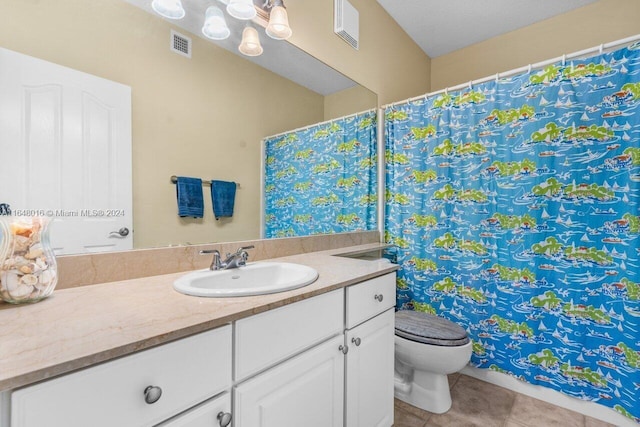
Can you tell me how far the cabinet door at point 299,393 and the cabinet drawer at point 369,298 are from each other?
103 mm

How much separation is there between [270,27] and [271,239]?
1.03 m

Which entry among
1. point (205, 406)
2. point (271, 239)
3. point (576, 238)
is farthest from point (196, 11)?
point (576, 238)

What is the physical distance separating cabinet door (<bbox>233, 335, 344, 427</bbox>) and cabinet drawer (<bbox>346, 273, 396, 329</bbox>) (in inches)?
4.1

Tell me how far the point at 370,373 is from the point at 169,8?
5.36ft

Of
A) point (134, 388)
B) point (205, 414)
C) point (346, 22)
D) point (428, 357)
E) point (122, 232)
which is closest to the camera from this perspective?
point (134, 388)

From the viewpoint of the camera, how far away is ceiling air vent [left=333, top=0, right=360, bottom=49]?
1895 mm

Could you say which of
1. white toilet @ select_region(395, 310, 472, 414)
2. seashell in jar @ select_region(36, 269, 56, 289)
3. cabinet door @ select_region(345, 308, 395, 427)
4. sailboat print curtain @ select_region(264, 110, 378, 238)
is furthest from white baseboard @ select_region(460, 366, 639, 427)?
seashell in jar @ select_region(36, 269, 56, 289)

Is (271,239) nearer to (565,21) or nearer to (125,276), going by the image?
(125,276)

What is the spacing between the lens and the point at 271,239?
1.53 metres

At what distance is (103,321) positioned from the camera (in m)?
0.66

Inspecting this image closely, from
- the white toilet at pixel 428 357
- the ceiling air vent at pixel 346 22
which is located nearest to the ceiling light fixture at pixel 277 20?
the ceiling air vent at pixel 346 22

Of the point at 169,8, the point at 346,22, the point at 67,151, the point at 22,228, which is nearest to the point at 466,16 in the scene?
the point at 346,22

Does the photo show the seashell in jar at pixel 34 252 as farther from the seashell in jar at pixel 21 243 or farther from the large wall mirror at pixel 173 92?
the large wall mirror at pixel 173 92

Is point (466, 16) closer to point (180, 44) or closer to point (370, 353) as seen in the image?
point (180, 44)
